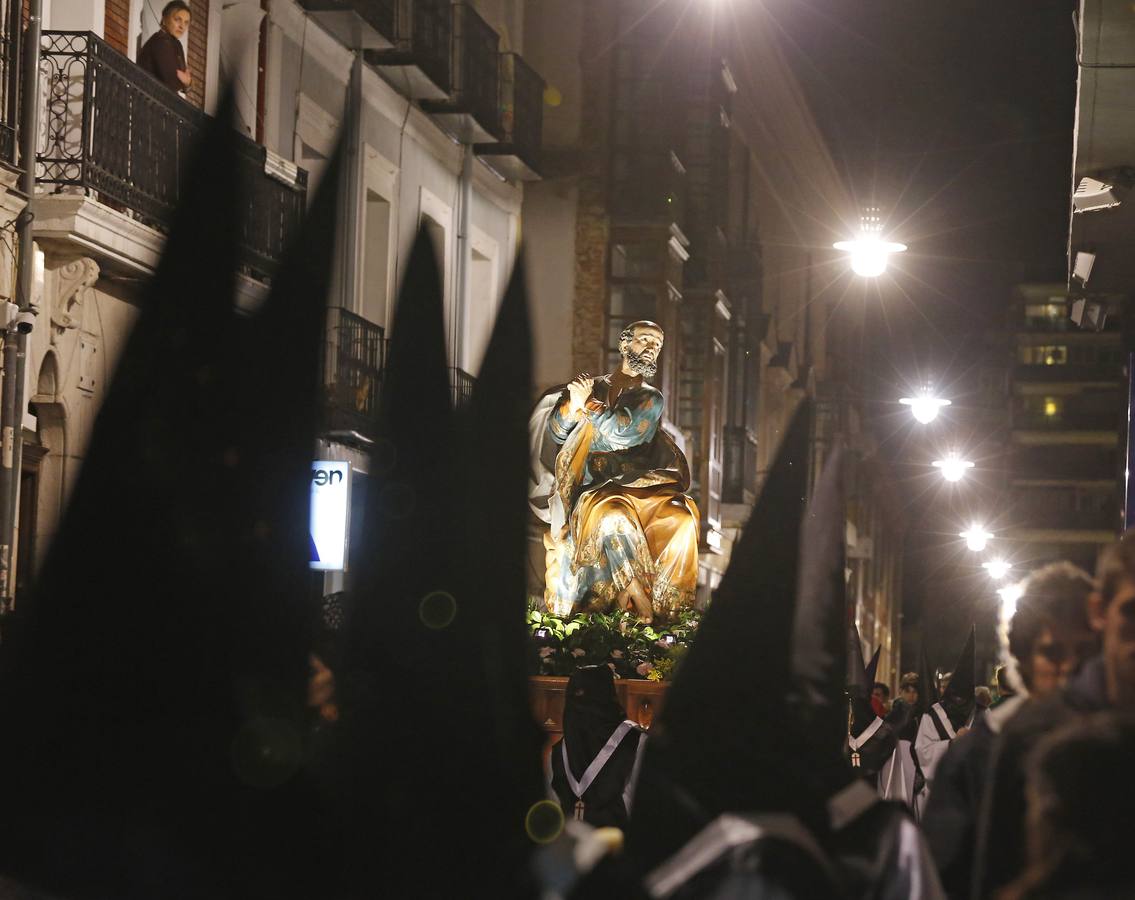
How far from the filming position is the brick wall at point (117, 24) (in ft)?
55.9

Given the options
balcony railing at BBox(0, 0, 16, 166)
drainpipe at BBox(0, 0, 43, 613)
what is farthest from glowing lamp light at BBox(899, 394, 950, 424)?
balcony railing at BBox(0, 0, 16, 166)

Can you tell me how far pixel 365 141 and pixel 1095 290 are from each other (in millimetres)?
7552

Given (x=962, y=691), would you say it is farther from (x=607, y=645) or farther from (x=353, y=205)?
(x=353, y=205)

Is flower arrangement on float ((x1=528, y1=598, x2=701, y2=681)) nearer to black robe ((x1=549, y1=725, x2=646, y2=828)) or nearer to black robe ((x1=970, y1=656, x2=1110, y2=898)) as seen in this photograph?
black robe ((x1=549, y1=725, x2=646, y2=828))

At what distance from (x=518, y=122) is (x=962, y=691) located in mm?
11638

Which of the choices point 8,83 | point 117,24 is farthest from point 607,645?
point 117,24

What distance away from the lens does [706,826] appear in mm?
5031

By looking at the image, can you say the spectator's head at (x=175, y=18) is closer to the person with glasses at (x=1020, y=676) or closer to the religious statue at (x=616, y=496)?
the religious statue at (x=616, y=496)

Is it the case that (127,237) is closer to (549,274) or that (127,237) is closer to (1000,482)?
(549,274)

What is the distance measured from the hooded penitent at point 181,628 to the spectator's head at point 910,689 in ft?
46.8

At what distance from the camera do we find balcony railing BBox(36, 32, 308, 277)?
51.0 feet

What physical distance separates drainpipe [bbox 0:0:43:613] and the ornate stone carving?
692 mm

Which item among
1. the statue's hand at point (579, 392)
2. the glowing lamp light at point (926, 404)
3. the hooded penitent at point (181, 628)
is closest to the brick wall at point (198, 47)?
the statue's hand at point (579, 392)

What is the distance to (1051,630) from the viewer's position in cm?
520
